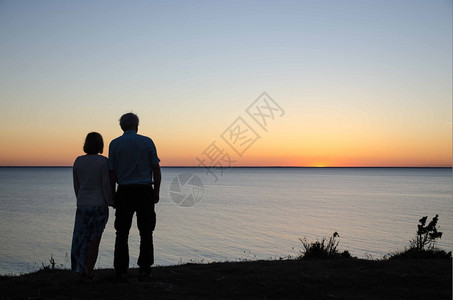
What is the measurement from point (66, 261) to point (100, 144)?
530 inches

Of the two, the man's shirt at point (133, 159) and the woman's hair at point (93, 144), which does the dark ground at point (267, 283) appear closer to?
the man's shirt at point (133, 159)

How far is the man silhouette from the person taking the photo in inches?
239

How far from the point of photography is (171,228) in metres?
28.4

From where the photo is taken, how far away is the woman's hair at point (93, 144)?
5.98 meters

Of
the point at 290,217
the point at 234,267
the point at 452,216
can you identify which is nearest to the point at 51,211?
the point at 290,217

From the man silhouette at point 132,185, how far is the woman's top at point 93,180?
4.4 inches

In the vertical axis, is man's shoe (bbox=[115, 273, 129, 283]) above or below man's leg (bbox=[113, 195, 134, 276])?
below

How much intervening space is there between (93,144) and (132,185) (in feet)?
2.44

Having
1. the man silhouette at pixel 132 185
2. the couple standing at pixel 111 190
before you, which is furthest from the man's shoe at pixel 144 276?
the couple standing at pixel 111 190

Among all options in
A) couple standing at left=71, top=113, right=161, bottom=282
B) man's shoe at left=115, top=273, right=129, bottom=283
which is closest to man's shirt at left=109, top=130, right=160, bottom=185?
couple standing at left=71, top=113, right=161, bottom=282

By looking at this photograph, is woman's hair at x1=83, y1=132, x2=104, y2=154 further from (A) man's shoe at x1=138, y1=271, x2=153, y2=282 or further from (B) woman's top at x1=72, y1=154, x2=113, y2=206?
(A) man's shoe at x1=138, y1=271, x2=153, y2=282

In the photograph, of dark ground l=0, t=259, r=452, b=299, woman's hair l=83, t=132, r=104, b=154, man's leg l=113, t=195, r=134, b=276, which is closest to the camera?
dark ground l=0, t=259, r=452, b=299

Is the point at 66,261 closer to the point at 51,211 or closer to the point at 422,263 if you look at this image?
the point at 422,263

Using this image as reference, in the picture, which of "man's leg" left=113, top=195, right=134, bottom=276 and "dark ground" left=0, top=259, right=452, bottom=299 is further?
"man's leg" left=113, top=195, right=134, bottom=276
